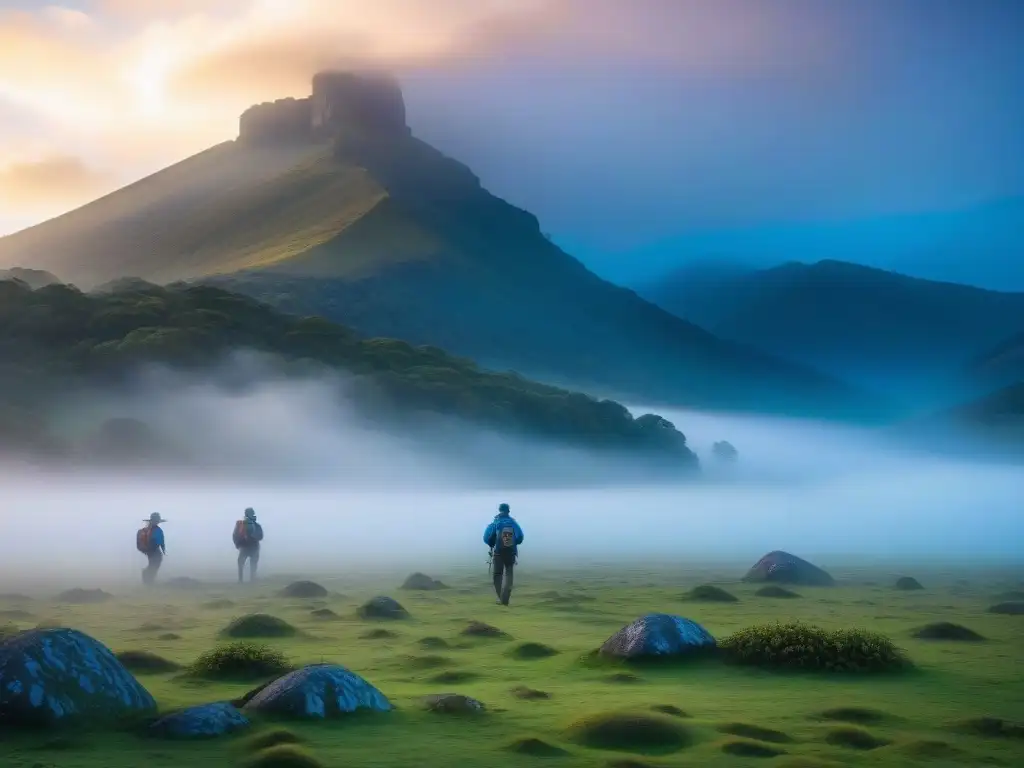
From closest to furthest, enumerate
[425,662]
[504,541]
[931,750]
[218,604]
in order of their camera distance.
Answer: [931,750]
[425,662]
[504,541]
[218,604]

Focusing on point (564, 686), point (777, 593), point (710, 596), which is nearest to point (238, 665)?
point (564, 686)

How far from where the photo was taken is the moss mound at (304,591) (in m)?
44.6

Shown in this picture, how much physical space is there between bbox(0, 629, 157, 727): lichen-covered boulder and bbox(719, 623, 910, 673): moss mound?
44.9ft

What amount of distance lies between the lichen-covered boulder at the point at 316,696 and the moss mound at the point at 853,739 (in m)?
7.75

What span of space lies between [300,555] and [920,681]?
56.3 meters

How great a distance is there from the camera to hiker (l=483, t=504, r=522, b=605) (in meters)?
38.3

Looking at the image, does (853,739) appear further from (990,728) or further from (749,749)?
(990,728)

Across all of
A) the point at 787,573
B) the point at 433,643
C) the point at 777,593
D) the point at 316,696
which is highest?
the point at 787,573

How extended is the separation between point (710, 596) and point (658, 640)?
53.0 ft

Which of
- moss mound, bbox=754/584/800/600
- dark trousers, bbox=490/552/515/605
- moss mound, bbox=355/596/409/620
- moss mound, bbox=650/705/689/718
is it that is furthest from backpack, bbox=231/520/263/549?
moss mound, bbox=650/705/689/718

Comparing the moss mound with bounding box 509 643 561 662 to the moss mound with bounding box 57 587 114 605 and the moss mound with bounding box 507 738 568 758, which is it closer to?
the moss mound with bounding box 507 738 568 758

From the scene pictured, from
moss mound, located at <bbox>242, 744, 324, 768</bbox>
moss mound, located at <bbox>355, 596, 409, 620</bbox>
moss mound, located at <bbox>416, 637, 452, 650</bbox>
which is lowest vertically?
moss mound, located at <bbox>242, 744, 324, 768</bbox>

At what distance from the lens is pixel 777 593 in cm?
4372

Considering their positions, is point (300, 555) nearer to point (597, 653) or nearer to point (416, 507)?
point (597, 653)
